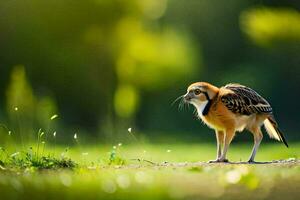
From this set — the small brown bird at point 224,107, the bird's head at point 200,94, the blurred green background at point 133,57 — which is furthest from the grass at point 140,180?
the blurred green background at point 133,57

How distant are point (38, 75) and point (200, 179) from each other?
20.2 m

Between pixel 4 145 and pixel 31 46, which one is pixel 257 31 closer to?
pixel 31 46

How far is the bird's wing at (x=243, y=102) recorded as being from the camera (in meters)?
11.9

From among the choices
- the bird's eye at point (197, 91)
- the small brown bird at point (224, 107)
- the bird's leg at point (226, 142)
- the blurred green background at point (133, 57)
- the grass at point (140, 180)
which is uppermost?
the blurred green background at point (133, 57)

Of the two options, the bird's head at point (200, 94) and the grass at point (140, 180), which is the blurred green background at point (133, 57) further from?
the grass at point (140, 180)

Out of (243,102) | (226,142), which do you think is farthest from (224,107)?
(226,142)

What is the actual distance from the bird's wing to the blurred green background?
13.7 m

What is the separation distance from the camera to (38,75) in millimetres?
29156

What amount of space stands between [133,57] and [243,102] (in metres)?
20.3

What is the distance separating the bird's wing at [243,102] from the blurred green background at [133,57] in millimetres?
13687

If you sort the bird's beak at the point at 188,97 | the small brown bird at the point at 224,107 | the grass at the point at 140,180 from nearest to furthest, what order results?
1. the grass at the point at 140,180
2. the bird's beak at the point at 188,97
3. the small brown bird at the point at 224,107

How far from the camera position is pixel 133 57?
3219 cm

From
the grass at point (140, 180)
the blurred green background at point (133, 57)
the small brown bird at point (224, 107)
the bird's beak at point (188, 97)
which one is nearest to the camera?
the grass at point (140, 180)

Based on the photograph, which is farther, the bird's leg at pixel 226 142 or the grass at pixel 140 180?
the bird's leg at pixel 226 142
